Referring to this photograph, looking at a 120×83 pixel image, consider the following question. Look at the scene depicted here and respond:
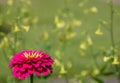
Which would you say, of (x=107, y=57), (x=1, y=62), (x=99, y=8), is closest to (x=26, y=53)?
(x=107, y=57)

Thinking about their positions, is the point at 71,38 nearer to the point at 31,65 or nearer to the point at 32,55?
the point at 32,55

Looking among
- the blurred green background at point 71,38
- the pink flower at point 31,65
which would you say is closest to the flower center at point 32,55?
the pink flower at point 31,65

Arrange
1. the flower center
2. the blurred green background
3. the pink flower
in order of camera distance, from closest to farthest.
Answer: the pink flower < the flower center < the blurred green background

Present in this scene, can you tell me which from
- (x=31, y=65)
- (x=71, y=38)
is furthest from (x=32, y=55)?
(x=71, y=38)

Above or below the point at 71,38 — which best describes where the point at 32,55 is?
below

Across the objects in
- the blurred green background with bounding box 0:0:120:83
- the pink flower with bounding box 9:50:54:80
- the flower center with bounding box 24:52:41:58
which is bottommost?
the pink flower with bounding box 9:50:54:80

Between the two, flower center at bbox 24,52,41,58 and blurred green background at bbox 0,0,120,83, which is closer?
flower center at bbox 24,52,41,58

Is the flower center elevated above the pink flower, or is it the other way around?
the flower center

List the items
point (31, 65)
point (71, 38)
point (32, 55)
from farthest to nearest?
point (71, 38) < point (32, 55) < point (31, 65)

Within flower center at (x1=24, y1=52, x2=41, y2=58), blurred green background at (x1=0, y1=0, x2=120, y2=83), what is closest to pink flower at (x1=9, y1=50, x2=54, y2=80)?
flower center at (x1=24, y1=52, x2=41, y2=58)

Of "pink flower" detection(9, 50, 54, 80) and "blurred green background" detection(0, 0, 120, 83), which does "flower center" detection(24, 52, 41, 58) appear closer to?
"pink flower" detection(9, 50, 54, 80)

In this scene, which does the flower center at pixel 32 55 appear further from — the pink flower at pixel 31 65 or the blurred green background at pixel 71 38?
the blurred green background at pixel 71 38

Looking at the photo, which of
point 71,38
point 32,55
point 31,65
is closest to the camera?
point 31,65
